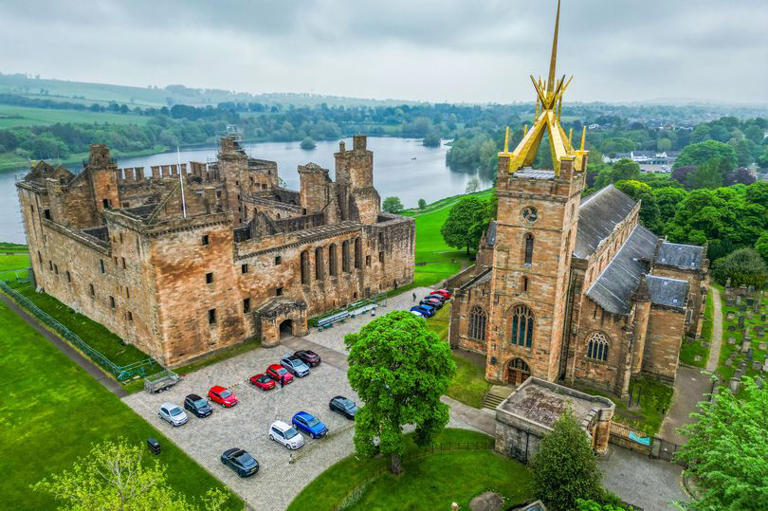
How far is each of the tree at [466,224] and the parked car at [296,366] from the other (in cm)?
3994

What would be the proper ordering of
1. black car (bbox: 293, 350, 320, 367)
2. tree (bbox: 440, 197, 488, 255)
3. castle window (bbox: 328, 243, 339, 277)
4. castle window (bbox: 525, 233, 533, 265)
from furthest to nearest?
tree (bbox: 440, 197, 488, 255)
castle window (bbox: 328, 243, 339, 277)
black car (bbox: 293, 350, 320, 367)
castle window (bbox: 525, 233, 533, 265)

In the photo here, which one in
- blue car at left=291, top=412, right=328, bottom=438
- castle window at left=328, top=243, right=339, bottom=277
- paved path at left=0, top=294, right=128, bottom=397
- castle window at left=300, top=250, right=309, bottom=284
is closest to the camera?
blue car at left=291, top=412, right=328, bottom=438

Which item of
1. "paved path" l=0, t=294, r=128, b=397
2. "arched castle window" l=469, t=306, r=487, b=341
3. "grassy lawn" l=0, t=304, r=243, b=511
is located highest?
"arched castle window" l=469, t=306, r=487, b=341

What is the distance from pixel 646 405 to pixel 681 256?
20.2 meters

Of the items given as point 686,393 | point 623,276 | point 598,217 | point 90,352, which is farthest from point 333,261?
point 686,393

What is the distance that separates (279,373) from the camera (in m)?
41.0

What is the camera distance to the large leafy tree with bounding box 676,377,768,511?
61.9ft

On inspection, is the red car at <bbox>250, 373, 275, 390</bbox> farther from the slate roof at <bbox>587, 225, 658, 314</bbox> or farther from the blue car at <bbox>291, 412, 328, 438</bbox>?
the slate roof at <bbox>587, 225, 658, 314</bbox>

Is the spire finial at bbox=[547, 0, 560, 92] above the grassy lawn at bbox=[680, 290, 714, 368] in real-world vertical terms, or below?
above

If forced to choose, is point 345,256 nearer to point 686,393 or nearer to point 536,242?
point 536,242

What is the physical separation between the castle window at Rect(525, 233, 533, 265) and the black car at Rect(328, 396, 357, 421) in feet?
54.4

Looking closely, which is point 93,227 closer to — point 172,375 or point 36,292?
point 36,292

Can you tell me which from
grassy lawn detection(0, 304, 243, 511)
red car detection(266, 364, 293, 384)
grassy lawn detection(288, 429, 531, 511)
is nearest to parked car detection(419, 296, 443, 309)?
red car detection(266, 364, 293, 384)

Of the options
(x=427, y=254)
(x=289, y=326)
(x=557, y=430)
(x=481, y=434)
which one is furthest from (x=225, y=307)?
(x=427, y=254)
